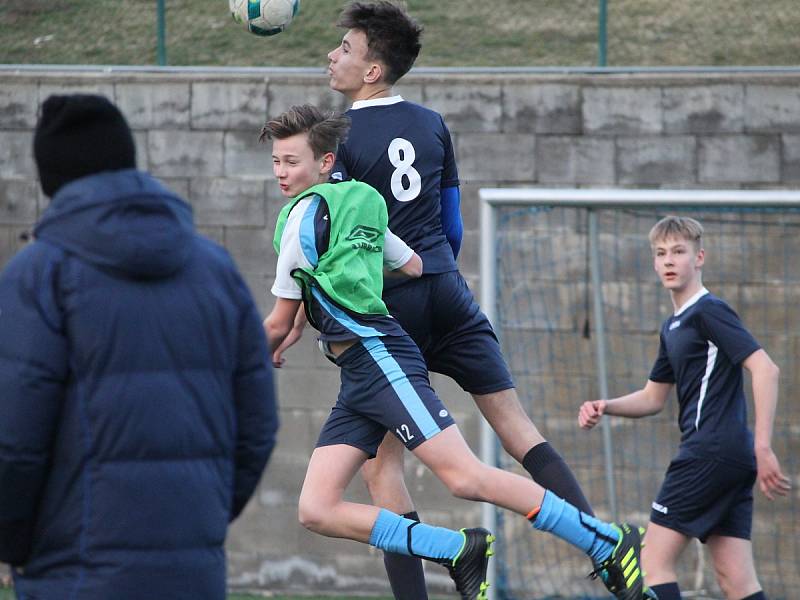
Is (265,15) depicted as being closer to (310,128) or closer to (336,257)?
(310,128)

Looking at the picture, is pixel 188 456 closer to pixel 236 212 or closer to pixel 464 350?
pixel 464 350

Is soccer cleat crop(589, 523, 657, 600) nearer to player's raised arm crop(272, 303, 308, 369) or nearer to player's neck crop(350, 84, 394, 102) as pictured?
player's raised arm crop(272, 303, 308, 369)

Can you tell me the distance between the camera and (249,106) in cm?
798

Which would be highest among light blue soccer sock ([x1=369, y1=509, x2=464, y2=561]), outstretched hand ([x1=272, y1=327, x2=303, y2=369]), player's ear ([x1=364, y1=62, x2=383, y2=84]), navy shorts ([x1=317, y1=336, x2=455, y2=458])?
player's ear ([x1=364, y1=62, x2=383, y2=84])

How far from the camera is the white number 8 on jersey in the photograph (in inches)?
182

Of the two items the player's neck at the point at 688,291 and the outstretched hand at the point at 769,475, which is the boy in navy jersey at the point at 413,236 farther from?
the player's neck at the point at 688,291

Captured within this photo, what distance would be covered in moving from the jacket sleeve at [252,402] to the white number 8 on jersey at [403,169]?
5.83 feet

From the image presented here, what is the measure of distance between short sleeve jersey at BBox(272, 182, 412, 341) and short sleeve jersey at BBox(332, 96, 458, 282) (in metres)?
0.33

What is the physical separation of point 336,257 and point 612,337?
3760mm

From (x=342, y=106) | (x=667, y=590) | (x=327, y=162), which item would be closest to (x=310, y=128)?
(x=327, y=162)

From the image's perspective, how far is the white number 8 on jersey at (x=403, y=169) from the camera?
4.63 m

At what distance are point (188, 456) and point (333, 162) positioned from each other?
1904 mm

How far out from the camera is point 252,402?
2930 mm

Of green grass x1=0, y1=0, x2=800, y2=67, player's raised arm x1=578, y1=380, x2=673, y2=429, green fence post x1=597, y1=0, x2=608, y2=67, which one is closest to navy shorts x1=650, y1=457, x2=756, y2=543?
player's raised arm x1=578, y1=380, x2=673, y2=429
